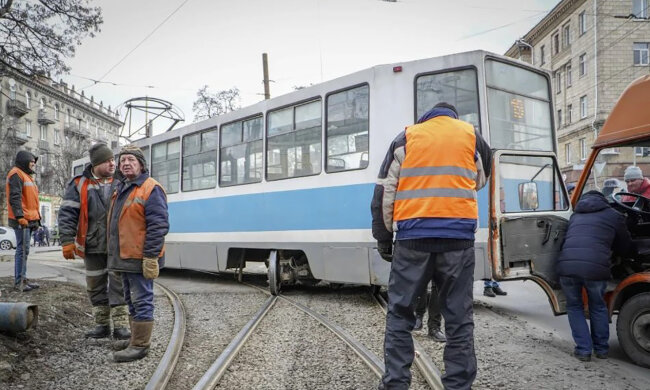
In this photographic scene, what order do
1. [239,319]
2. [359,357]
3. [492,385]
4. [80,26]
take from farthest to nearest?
[80,26]
[239,319]
[359,357]
[492,385]

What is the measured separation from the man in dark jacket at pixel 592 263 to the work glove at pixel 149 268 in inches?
140

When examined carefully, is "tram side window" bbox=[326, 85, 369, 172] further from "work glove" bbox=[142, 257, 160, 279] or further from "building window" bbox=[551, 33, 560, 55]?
"building window" bbox=[551, 33, 560, 55]

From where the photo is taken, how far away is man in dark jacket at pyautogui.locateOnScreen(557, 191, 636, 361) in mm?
4293

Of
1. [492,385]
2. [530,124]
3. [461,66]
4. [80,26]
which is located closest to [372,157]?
[461,66]

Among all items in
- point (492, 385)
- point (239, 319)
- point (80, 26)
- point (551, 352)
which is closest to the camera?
point (492, 385)

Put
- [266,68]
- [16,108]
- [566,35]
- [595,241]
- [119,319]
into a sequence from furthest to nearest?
1. [16,108]
2. [566,35]
3. [266,68]
4. [119,319]
5. [595,241]

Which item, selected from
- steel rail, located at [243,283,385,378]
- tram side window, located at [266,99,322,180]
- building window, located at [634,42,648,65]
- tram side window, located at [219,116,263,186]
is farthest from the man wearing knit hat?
building window, located at [634,42,648,65]

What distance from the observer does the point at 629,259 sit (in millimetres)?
4629

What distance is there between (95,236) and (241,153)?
4.09m

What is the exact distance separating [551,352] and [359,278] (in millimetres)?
2614

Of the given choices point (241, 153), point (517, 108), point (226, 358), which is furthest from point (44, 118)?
point (226, 358)

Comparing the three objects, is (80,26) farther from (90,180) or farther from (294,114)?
(90,180)

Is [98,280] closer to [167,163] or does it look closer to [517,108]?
[517,108]

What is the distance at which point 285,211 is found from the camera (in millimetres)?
7590
